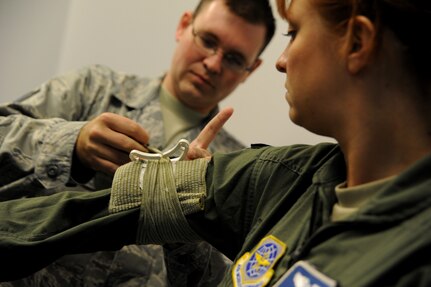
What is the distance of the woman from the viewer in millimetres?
595

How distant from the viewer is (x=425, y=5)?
62cm

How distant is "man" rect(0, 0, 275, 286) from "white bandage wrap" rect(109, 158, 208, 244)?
0.14 metres

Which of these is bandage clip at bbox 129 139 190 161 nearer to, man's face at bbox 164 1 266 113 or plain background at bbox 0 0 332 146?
man's face at bbox 164 1 266 113

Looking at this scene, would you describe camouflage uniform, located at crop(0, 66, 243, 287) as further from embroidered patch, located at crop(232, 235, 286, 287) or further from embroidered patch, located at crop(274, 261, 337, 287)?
embroidered patch, located at crop(274, 261, 337, 287)

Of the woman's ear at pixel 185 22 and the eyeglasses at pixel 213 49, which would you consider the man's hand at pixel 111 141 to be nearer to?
the eyeglasses at pixel 213 49

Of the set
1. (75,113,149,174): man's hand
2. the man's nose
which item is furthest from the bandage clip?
the man's nose

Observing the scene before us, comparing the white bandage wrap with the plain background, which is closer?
the white bandage wrap

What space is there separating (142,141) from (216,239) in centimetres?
30

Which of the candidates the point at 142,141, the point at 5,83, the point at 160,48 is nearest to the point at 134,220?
the point at 142,141

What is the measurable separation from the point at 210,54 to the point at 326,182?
81 centimetres

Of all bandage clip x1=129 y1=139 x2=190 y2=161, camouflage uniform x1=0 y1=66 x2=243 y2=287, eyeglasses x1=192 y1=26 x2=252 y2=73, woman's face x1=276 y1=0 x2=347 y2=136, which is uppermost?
woman's face x1=276 y1=0 x2=347 y2=136

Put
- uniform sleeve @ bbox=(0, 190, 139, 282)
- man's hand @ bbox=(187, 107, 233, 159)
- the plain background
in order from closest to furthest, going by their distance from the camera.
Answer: uniform sleeve @ bbox=(0, 190, 139, 282), man's hand @ bbox=(187, 107, 233, 159), the plain background

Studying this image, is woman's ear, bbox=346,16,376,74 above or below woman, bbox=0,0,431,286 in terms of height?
above

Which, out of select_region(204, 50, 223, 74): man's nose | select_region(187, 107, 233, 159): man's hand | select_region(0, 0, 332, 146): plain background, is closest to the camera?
select_region(187, 107, 233, 159): man's hand
